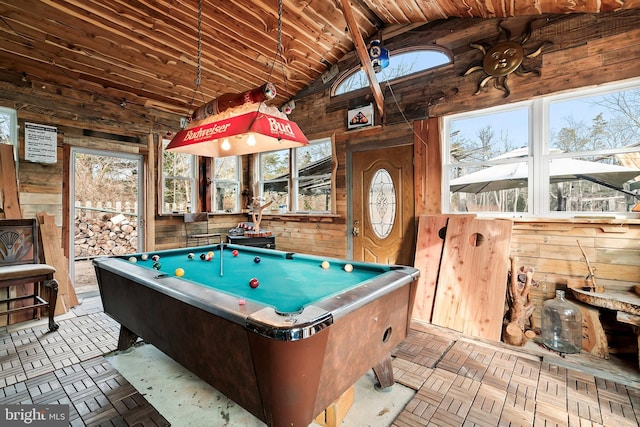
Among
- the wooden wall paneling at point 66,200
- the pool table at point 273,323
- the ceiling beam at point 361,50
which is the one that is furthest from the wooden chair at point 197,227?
the ceiling beam at point 361,50

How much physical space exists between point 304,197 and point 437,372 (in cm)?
344

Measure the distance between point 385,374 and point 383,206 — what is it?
247 centimetres

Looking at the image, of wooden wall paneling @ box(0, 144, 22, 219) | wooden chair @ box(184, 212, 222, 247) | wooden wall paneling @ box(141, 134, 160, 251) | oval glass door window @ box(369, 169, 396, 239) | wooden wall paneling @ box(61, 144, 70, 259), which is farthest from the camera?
wooden chair @ box(184, 212, 222, 247)

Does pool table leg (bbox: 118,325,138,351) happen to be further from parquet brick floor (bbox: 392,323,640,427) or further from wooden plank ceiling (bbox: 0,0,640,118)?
wooden plank ceiling (bbox: 0,0,640,118)

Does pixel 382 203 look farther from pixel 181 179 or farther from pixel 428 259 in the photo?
pixel 181 179

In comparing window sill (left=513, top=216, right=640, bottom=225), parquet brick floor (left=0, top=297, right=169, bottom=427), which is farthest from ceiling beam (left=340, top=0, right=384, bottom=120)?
parquet brick floor (left=0, top=297, right=169, bottom=427)

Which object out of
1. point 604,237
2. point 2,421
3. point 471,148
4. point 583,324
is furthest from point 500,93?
point 2,421

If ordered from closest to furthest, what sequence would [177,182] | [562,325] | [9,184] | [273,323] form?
[273,323], [562,325], [9,184], [177,182]

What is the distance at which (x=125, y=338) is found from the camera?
8.15 feet

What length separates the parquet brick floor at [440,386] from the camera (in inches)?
70.4

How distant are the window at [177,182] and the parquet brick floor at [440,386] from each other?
2.52 metres

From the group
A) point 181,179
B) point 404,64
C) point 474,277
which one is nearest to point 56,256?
point 181,179

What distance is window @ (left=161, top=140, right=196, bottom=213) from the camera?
4.88m

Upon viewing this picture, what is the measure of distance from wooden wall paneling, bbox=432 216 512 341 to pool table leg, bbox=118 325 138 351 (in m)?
2.92
